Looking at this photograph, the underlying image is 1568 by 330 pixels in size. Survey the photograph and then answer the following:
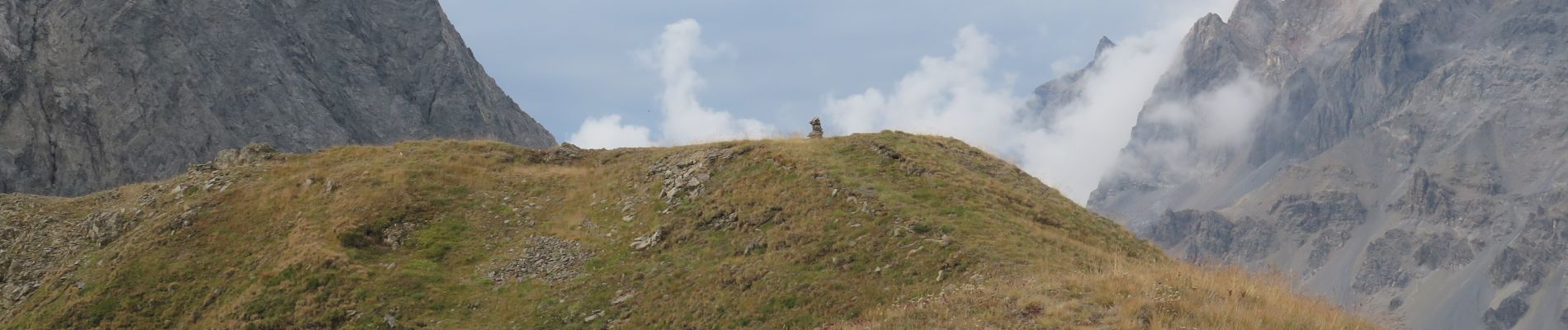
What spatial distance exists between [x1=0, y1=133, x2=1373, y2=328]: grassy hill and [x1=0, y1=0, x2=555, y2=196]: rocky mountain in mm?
83757

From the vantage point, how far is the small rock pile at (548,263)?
2977 cm

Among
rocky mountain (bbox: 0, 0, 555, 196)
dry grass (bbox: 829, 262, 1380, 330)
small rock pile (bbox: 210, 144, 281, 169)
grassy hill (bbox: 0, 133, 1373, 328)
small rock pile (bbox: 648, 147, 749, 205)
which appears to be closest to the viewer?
dry grass (bbox: 829, 262, 1380, 330)

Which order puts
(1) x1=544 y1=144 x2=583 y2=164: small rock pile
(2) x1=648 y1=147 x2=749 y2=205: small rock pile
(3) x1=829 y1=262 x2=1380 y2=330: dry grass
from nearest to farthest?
(3) x1=829 y1=262 x2=1380 y2=330: dry grass < (2) x1=648 y1=147 x2=749 y2=205: small rock pile < (1) x1=544 y1=144 x2=583 y2=164: small rock pile

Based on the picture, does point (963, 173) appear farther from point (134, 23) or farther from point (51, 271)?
point (134, 23)

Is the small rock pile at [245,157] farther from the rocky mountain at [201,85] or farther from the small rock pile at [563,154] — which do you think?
the rocky mountain at [201,85]

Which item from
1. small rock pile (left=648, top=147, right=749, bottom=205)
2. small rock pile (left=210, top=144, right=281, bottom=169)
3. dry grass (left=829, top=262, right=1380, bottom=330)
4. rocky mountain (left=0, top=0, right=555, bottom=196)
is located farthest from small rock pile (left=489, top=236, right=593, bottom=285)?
rocky mountain (left=0, top=0, right=555, bottom=196)

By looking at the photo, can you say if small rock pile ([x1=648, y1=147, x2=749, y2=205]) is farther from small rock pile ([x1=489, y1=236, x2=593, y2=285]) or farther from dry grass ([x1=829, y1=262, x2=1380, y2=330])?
dry grass ([x1=829, y1=262, x2=1380, y2=330])

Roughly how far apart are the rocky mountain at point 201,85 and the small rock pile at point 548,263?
313 ft

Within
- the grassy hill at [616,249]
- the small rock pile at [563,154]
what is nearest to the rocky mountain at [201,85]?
the grassy hill at [616,249]

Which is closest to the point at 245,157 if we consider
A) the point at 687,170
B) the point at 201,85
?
the point at 687,170

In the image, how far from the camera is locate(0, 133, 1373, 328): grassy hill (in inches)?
902

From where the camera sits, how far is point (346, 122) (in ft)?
502

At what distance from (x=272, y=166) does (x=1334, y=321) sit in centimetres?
3680

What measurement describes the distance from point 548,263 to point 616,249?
81.3 inches
